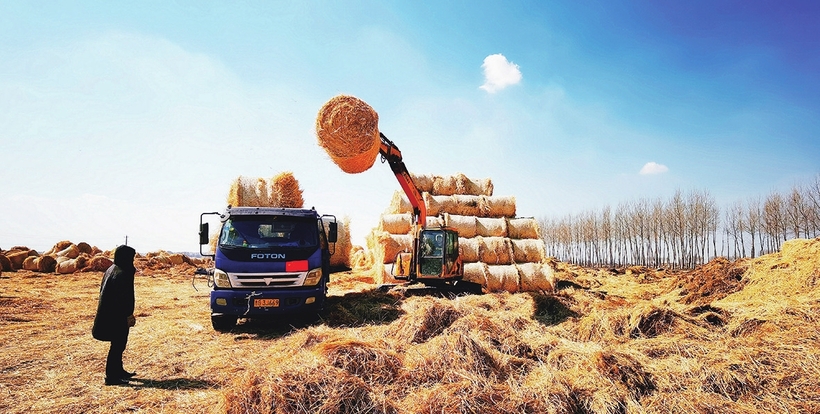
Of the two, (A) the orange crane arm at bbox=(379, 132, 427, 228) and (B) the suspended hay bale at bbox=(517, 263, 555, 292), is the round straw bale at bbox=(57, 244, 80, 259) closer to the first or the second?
(A) the orange crane arm at bbox=(379, 132, 427, 228)

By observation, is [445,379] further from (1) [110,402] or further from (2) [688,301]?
(2) [688,301]

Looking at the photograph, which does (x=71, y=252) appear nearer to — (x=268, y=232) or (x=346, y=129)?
(x=268, y=232)

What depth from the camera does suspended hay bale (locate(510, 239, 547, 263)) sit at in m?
15.0

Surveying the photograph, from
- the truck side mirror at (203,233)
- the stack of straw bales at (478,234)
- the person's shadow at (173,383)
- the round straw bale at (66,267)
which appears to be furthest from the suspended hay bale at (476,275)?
the round straw bale at (66,267)

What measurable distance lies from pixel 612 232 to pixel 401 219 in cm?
3791

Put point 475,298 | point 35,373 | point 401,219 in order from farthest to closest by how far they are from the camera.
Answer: point 401,219 < point 475,298 < point 35,373

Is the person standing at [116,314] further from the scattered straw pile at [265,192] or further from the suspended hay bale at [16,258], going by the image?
the suspended hay bale at [16,258]

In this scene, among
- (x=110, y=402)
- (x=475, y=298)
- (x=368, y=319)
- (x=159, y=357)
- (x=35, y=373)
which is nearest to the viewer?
(x=110, y=402)

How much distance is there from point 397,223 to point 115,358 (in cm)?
1027

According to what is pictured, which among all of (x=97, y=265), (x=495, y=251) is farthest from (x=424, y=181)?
(x=97, y=265)

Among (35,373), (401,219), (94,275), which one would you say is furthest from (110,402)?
(94,275)

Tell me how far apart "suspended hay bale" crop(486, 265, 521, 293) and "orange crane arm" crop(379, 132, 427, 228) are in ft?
9.10

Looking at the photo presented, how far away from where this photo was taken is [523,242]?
15312 mm

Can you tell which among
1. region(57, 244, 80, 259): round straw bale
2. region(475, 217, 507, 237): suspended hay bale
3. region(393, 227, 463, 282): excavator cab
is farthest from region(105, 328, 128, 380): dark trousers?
region(57, 244, 80, 259): round straw bale
